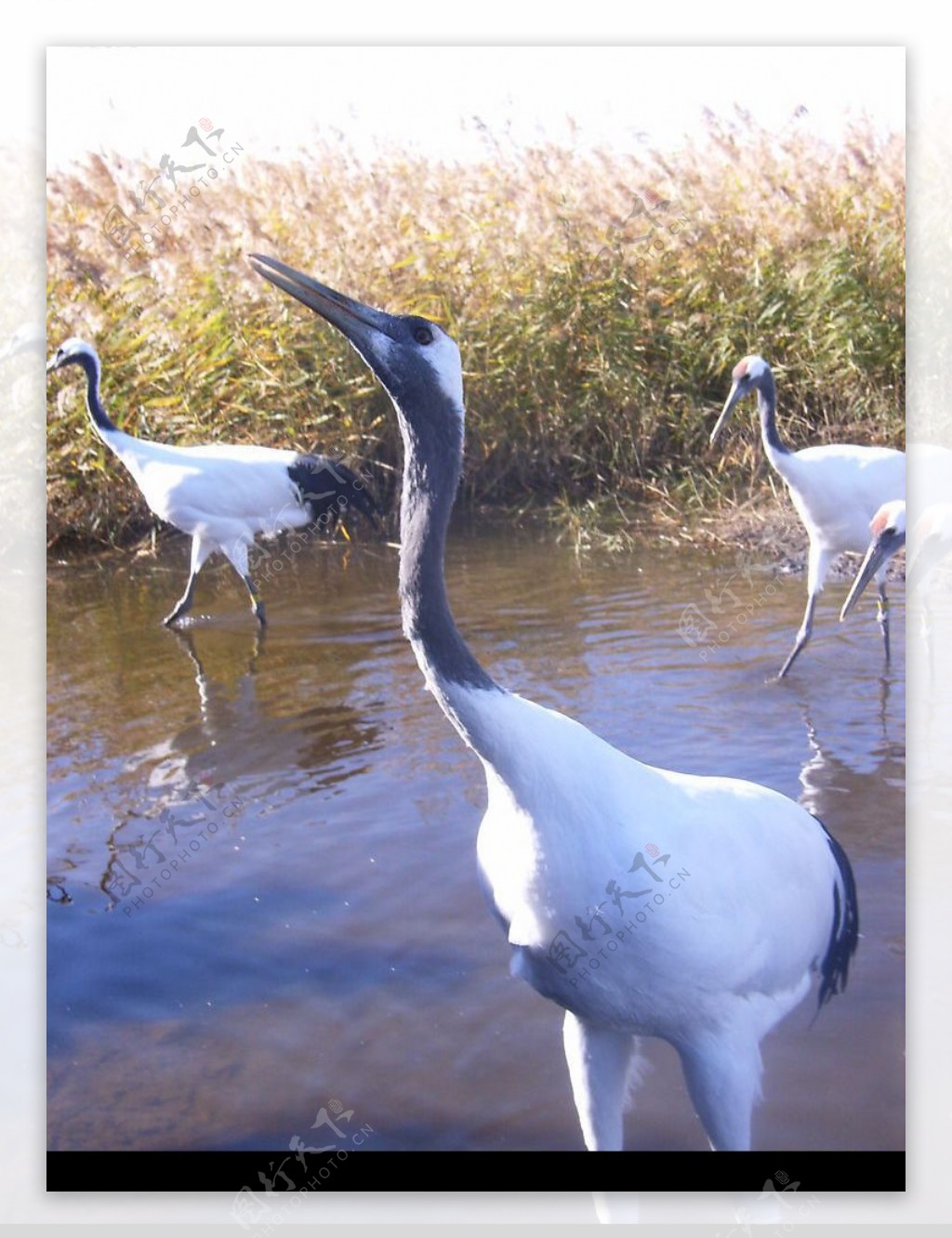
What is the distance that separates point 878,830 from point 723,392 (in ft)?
3.14

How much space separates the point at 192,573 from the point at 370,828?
2.58ft

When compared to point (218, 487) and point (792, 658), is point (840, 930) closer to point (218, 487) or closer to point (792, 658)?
point (792, 658)

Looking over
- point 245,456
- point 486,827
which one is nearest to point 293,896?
point 486,827

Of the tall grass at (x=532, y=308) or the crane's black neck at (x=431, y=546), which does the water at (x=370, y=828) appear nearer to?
the tall grass at (x=532, y=308)

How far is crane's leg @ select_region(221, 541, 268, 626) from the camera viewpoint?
3.09 m

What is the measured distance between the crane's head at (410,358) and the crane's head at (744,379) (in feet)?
3.96

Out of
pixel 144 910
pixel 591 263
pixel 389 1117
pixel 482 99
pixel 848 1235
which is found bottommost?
pixel 848 1235

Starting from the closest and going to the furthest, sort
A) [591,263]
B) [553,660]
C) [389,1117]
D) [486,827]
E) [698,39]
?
[486,827]
[389,1117]
[698,39]
[591,263]
[553,660]

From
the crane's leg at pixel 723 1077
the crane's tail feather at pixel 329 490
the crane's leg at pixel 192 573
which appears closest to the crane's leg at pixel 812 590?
the crane's tail feather at pixel 329 490

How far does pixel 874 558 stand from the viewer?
9.07 feet

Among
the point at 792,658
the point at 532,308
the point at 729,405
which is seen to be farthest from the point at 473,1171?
the point at 532,308

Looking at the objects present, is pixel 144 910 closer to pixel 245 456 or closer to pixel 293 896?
pixel 293 896

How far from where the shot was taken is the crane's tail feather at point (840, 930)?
2.05m

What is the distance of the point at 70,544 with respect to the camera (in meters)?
2.70
